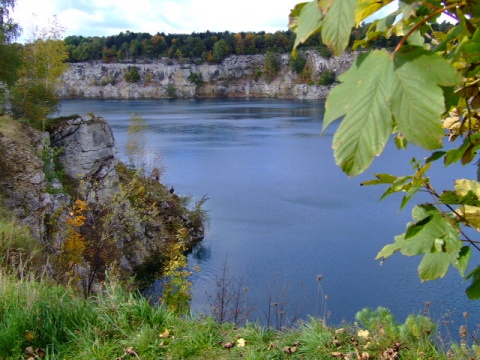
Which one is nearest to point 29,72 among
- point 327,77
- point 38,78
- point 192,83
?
point 38,78

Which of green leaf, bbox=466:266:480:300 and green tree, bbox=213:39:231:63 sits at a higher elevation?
green tree, bbox=213:39:231:63

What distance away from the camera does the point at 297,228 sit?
740 inches

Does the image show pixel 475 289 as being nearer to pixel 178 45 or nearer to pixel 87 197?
pixel 87 197

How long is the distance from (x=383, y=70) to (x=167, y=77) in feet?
265

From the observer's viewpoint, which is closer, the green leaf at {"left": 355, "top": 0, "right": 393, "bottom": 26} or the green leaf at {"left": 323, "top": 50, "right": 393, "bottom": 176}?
the green leaf at {"left": 323, "top": 50, "right": 393, "bottom": 176}

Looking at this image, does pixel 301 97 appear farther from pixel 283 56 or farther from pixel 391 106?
pixel 391 106

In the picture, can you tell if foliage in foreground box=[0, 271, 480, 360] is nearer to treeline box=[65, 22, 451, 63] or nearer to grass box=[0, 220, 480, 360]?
grass box=[0, 220, 480, 360]

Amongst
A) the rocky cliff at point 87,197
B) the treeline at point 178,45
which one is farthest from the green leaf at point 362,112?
the treeline at point 178,45

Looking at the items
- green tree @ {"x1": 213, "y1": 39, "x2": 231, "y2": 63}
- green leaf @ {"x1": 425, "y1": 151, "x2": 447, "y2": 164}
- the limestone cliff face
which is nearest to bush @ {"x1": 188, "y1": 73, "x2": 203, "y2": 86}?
the limestone cliff face

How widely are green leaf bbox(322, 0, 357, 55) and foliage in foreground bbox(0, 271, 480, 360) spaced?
8.15 feet

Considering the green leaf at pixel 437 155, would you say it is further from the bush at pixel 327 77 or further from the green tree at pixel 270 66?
the green tree at pixel 270 66

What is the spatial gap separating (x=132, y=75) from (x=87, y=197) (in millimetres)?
62835

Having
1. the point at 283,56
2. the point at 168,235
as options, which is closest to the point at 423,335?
the point at 168,235

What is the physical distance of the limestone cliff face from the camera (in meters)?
75.4
